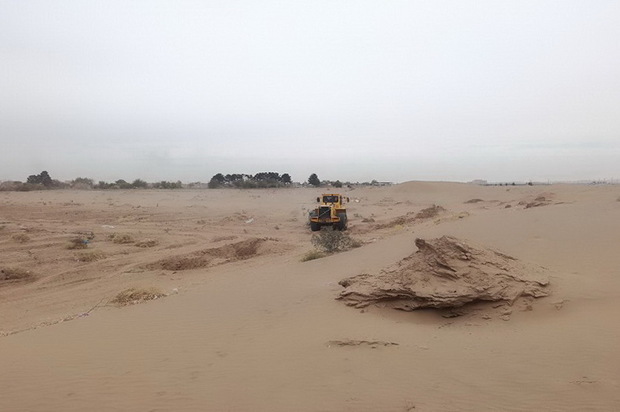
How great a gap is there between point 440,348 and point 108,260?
1233 centimetres

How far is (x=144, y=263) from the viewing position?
1391 centimetres

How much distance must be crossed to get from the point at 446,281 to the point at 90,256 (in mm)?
12367

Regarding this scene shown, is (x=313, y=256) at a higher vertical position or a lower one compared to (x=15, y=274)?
higher

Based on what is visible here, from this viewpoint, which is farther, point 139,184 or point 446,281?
point 139,184

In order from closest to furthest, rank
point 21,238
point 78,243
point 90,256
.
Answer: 1. point 90,256
2. point 78,243
3. point 21,238

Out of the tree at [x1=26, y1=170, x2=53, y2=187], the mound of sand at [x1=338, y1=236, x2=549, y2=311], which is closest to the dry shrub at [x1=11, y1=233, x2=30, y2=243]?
the mound of sand at [x1=338, y1=236, x2=549, y2=311]

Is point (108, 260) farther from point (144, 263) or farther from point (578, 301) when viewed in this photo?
point (578, 301)

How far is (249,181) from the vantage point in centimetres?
6494

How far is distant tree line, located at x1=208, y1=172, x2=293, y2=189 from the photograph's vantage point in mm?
64250

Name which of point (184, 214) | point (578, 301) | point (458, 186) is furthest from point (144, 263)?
point (458, 186)

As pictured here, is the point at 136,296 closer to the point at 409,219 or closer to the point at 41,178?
the point at 409,219

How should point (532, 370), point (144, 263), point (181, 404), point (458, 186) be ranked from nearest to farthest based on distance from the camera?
point (181, 404)
point (532, 370)
point (144, 263)
point (458, 186)

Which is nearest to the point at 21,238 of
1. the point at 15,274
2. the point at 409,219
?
the point at 15,274

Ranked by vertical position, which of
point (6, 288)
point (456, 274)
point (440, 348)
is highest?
point (456, 274)
